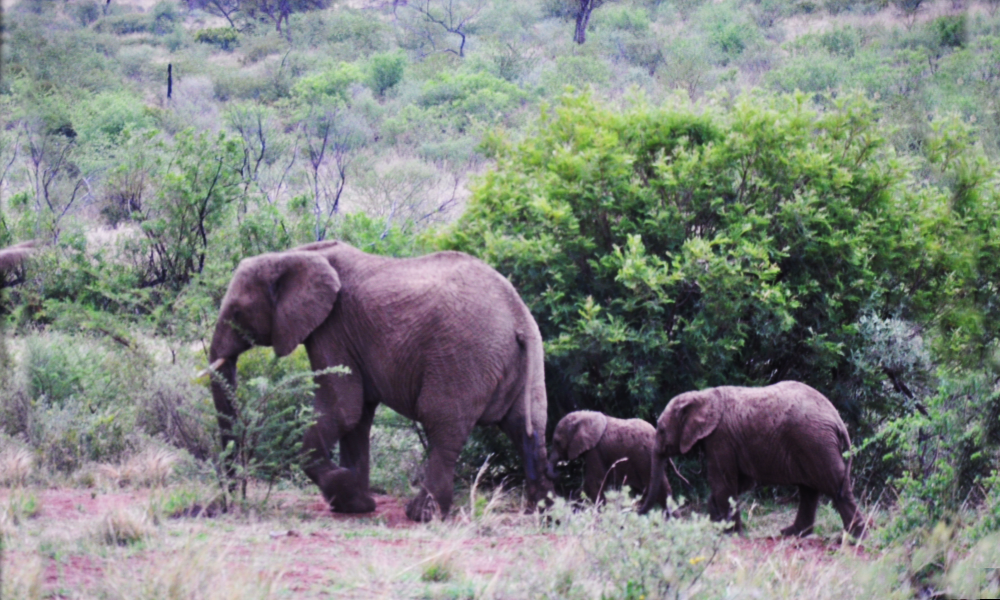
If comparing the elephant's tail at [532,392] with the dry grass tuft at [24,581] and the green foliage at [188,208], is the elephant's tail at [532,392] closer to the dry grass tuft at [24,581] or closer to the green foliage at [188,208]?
the dry grass tuft at [24,581]

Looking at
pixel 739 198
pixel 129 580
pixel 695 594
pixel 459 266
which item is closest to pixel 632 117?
pixel 739 198

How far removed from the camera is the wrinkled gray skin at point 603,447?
9117 mm

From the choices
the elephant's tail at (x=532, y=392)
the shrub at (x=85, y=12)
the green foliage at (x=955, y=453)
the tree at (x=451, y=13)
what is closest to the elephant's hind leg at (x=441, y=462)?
the elephant's tail at (x=532, y=392)

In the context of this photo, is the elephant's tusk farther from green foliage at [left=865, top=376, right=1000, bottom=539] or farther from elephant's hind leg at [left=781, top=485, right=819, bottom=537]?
green foliage at [left=865, top=376, right=1000, bottom=539]

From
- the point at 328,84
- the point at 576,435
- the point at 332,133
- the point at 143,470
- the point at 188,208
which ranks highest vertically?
the point at 188,208

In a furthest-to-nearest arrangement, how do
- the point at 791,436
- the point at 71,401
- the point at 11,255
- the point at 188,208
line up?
1. the point at 188,208
2. the point at 71,401
3. the point at 791,436
4. the point at 11,255

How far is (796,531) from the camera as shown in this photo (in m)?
8.49

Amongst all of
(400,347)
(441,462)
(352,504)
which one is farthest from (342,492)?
(400,347)

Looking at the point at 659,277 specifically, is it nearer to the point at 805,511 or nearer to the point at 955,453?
the point at 805,511

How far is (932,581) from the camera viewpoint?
6512 mm

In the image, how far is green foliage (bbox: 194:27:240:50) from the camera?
53.1m

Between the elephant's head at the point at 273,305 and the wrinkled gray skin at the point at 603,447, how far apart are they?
2.38 meters

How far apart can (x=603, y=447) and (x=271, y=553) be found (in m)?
3.81

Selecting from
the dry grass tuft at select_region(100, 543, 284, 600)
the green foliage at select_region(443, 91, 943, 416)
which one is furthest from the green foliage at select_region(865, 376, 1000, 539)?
the dry grass tuft at select_region(100, 543, 284, 600)
